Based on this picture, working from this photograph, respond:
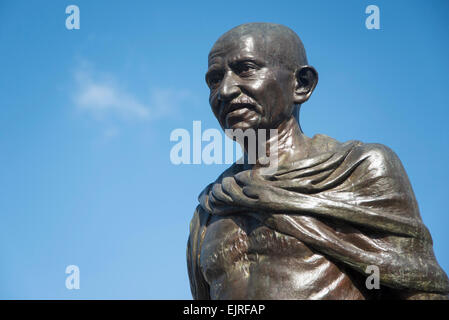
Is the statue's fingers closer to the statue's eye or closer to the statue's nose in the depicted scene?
the statue's nose

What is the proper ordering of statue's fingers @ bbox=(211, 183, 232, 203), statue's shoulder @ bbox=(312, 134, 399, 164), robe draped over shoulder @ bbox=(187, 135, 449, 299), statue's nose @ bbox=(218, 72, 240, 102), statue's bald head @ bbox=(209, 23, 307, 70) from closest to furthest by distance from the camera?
robe draped over shoulder @ bbox=(187, 135, 449, 299) < statue's shoulder @ bbox=(312, 134, 399, 164) < statue's fingers @ bbox=(211, 183, 232, 203) < statue's nose @ bbox=(218, 72, 240, 102) < statue's bald head @ bbox=(209, 23, 307, 70)

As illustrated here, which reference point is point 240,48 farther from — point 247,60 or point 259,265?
point 259,265

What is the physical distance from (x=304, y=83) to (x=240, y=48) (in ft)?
2.29

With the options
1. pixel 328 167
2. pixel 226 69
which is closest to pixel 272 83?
pixel 226 69

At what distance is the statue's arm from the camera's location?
4.88 metres

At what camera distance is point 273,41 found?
192 inches

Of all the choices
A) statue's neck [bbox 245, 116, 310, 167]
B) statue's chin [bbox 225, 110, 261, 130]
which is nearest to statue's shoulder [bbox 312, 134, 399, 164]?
statue's neck [bbox 245, 116, 310, 167]

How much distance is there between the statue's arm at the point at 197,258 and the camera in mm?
4883

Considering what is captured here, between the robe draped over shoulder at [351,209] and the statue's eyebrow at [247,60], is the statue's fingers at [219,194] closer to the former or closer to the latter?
the robe draped over shoulder at [351,209]

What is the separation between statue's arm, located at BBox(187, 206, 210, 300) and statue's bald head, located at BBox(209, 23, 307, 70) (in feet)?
5.01

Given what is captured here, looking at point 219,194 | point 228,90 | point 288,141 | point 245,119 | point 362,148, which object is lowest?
point 219,194

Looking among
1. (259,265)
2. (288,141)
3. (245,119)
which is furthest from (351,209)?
(245,119)

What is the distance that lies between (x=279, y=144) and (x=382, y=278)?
1.55 meters

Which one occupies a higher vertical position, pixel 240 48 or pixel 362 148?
pixel 240 48
